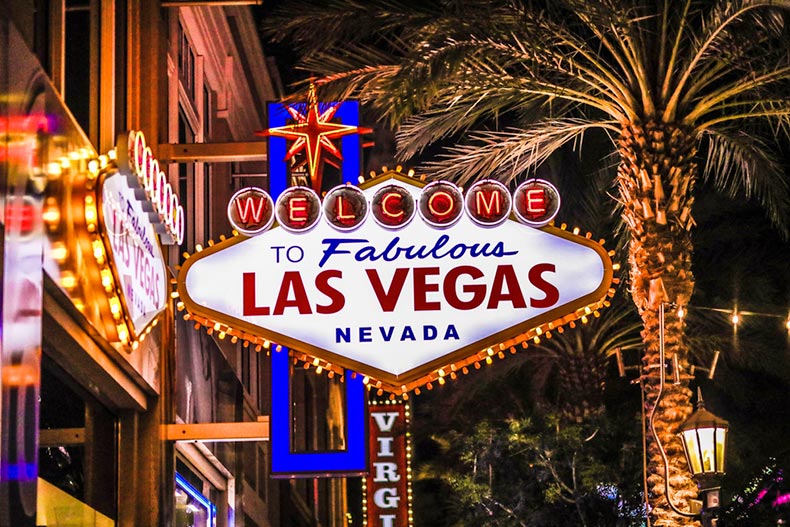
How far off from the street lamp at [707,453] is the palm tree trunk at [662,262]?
5.15ft

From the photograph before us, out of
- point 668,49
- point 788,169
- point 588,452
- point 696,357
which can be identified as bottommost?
point 588,452

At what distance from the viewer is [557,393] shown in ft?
97.6

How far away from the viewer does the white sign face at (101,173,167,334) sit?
36.1 ft

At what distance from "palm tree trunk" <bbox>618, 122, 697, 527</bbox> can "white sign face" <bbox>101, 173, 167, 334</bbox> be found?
5.05m

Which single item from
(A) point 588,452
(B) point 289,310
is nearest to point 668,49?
(B) point 289,310

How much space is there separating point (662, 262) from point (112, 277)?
242 inches

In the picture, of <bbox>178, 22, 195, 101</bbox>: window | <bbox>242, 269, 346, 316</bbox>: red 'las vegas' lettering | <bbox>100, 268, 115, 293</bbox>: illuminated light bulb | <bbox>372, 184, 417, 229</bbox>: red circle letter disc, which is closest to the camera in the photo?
<bbox>100, 268, 115, 293</bbox>: illuminated light bulb

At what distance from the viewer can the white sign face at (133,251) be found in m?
11.0

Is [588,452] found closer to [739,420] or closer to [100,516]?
[739,420]

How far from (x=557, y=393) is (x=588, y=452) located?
126 inches

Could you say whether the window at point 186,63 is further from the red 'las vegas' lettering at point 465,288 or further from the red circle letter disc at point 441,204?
the red 'las vegas' lettering at point 465,288

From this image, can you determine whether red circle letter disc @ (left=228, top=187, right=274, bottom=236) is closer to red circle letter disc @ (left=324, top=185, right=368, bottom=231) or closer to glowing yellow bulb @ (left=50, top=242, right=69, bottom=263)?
red circle letter disc @ (left=324, top=185, right=368, bottom=231)

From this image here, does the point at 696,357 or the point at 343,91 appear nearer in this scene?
the point at 343,91

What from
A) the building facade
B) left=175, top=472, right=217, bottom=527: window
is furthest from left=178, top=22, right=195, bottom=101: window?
left=175, top=472, right=217, bottom=527: window
